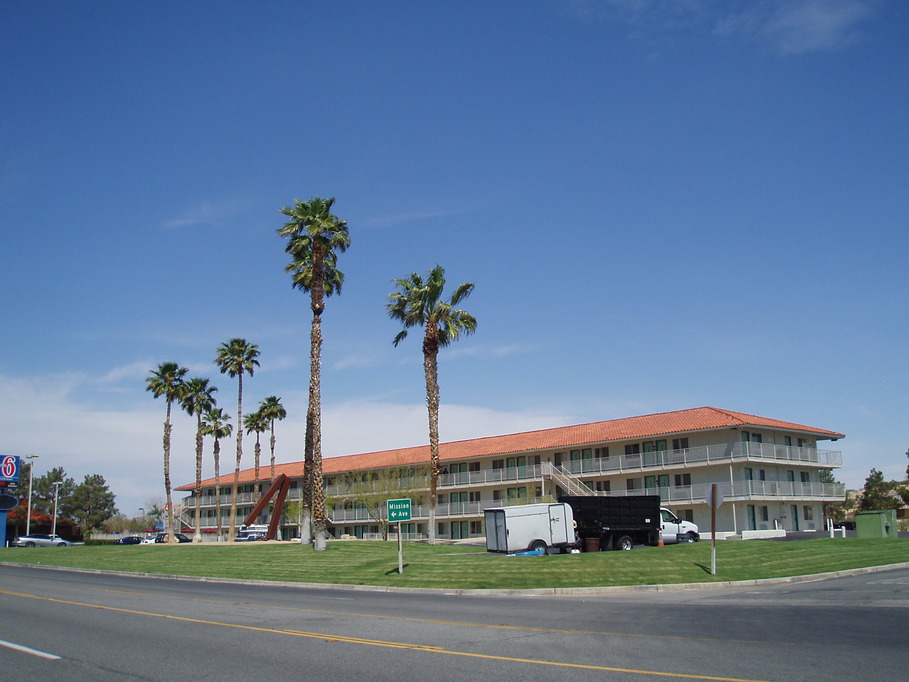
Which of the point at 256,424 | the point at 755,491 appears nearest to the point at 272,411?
the point at 256,424

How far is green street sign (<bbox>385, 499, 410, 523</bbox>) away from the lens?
26203 mm

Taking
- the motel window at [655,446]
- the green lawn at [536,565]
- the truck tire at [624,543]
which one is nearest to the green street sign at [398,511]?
the green lawn at [536,565]

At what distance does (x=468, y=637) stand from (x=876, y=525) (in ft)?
108

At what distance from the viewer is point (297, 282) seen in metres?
44.3

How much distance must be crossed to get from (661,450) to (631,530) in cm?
1904

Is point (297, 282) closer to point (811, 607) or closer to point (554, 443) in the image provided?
point (554, 443)

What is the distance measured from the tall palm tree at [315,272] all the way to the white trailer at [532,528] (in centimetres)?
983

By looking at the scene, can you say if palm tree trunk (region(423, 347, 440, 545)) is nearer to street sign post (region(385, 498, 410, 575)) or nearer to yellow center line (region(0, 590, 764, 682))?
street sign post (region(385, 498, 410, 575))

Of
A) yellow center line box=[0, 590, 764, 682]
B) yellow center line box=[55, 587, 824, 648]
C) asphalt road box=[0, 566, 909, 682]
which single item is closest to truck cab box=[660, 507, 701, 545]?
asphalt road box=[0, 566, 909, 682]

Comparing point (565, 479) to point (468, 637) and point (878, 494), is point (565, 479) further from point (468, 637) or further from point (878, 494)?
point (878, 494)

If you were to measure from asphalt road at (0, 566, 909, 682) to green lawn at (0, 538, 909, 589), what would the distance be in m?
3.14

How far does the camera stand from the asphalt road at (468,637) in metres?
9.28

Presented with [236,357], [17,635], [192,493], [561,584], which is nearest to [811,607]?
[561,584]

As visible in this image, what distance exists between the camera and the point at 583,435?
58781mm
